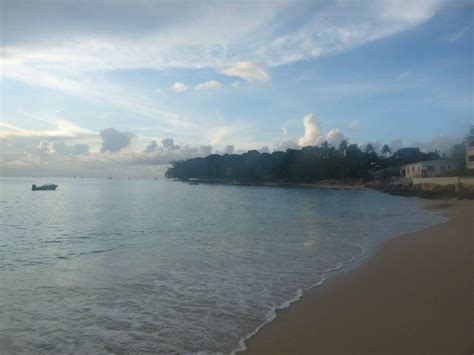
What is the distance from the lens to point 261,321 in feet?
21.9

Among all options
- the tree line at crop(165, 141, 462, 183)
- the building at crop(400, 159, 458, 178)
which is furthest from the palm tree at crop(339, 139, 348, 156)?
the building at crop(400, 159, 458, 178)

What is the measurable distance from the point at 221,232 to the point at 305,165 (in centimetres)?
10955

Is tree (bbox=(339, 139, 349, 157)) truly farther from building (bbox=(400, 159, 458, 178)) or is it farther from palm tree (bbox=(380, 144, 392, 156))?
building (bbox=(400, 159, 458, 178))

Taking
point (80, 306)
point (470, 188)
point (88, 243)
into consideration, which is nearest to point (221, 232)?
point (88, 243)

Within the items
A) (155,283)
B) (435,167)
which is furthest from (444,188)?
(155,283)

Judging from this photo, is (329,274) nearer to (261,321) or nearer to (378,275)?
(378,275)

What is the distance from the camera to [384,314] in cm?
668

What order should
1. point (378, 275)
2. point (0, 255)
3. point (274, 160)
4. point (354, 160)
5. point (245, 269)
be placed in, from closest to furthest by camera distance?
point (378, 275), point (245, 269), point (0, 255), point (354, 160), point (274, 160)

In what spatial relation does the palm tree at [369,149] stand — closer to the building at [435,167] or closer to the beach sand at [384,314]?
the building at [435,167]

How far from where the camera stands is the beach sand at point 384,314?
17.9ft

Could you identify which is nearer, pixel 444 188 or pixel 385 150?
pixel 444 188

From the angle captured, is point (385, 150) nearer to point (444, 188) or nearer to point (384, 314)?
point (444, 188)

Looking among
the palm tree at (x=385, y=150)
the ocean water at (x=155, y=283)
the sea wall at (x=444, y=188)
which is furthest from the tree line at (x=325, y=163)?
the ocean water at (x=155, y=283)

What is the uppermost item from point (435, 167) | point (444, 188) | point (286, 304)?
point (435, 167)
